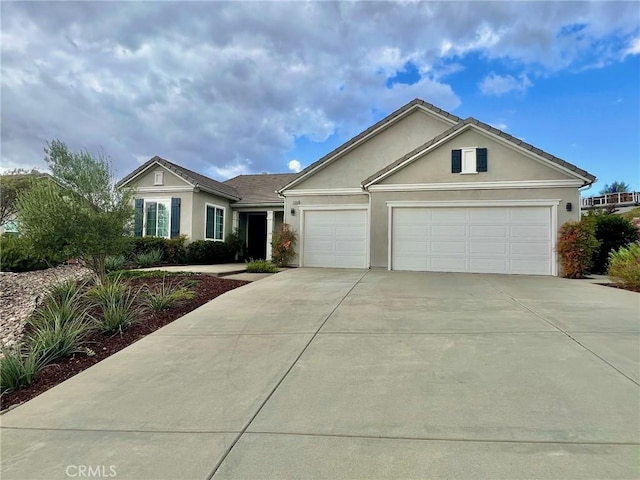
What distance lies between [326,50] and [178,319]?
1053 centimetres

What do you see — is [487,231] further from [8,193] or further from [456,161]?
[8,193]

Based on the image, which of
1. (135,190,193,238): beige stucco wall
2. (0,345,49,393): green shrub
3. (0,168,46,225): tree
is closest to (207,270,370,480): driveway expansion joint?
(0,345,49,393): green shrub

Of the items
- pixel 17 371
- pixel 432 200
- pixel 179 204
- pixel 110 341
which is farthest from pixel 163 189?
pixel 17 371

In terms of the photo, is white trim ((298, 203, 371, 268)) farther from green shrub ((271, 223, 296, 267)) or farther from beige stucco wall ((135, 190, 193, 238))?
beige stucco wall ((135, 190, 193, 238))

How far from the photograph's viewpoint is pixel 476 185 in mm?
13500

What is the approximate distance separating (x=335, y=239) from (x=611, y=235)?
1025 centimetres

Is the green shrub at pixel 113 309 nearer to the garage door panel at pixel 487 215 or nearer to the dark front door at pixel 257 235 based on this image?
the garage door panel at pixel 487 215

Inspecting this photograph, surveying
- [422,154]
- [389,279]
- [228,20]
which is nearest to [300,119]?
[422,154]

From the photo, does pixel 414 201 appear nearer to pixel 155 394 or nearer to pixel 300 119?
pixel 300 119

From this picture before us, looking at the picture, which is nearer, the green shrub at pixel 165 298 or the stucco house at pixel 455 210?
the green shrub at pixel 165 298

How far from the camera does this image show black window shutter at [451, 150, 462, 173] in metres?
13.7

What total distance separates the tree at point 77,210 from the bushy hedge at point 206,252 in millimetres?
7324

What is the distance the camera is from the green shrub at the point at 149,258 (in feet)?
49.9

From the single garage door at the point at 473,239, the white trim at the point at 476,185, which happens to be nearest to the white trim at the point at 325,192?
the white trim at the point at 476,185
